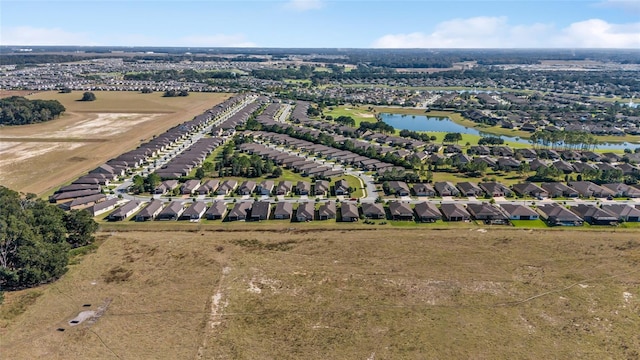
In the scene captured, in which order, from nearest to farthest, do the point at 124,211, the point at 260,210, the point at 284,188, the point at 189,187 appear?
the point at 260,210, the point at 124,211, the point at 284,188, the point at 189,187

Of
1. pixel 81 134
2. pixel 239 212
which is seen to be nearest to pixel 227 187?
pixel 239 212

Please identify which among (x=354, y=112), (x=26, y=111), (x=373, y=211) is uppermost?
(x=26, y=111)

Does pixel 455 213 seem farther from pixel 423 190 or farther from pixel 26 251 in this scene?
pixel 26 251

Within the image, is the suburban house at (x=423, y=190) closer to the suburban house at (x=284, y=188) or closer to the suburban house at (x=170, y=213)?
the suburban house at (x=284, y=188)

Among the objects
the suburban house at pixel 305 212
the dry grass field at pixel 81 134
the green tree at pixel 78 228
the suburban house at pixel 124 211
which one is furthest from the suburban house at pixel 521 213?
the dry grass field at pixel 81 134

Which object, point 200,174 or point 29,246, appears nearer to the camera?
point 29,246

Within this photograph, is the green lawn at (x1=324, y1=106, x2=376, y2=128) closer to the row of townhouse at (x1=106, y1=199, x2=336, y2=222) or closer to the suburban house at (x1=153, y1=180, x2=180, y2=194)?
the suburban house at (x1=153, y1=180, x2=180, y2=194)

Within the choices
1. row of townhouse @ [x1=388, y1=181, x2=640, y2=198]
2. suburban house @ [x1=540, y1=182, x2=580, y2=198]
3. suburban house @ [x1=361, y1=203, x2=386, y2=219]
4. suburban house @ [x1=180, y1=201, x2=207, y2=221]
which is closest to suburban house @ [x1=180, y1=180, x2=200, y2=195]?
suburban house @ [x1=180, y1=201, x2=207, y2=221]

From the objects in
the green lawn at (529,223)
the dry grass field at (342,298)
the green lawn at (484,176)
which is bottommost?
the dry grass field at (342,298)
